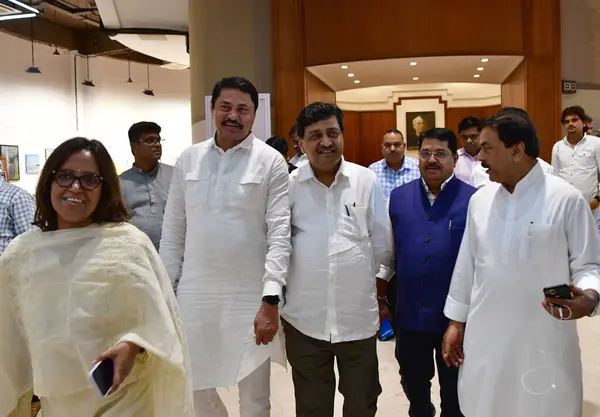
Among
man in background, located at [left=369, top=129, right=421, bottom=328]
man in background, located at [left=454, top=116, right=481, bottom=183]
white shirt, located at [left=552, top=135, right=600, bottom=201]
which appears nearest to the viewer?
man in background, located at [left=454, top=116, right=481, bottom=183]

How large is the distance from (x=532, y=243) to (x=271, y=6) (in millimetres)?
5978

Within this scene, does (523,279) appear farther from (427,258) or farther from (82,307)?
(82,307)

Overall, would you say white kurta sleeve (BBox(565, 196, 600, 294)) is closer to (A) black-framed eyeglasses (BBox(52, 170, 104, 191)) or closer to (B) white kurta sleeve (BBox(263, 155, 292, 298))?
(B) white kurta sleeve (BBox(263, 155, 292, 298))

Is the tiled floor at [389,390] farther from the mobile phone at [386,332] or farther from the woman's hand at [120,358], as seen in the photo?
the woman's hand at [120,358]

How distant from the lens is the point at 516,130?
2012 mm

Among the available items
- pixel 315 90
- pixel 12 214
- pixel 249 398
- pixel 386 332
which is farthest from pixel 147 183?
pixel 315 90

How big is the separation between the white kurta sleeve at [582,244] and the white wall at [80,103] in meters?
9.66

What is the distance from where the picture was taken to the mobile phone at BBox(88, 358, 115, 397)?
1.38m

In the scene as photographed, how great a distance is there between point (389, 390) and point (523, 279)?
192 cm

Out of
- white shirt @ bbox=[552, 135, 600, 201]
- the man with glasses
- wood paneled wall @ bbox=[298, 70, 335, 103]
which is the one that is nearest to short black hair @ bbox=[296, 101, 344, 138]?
the man with glasses

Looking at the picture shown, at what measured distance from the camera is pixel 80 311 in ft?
5.08

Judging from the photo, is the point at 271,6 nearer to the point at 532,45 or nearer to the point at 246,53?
the point at 246,53

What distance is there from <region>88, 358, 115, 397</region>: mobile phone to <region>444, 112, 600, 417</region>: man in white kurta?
1343mm

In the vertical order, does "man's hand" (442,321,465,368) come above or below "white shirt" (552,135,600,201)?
below
